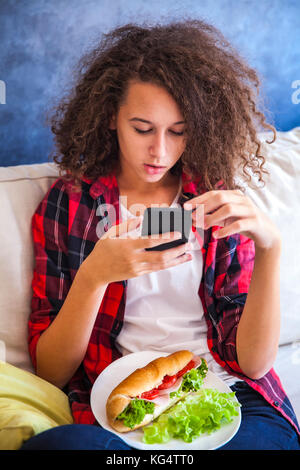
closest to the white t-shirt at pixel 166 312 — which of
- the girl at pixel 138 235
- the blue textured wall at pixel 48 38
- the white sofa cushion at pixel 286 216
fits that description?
the girl at pixel 138 235

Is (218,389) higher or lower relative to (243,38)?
lower

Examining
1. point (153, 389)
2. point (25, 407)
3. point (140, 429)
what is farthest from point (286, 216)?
point (25, 407)

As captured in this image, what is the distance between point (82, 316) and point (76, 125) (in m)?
0.55

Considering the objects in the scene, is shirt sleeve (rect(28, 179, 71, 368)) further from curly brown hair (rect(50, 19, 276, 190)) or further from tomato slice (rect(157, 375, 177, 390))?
tomato slice (rect(157, 375, 177, 390))

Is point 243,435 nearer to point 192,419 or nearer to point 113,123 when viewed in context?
point 192,419

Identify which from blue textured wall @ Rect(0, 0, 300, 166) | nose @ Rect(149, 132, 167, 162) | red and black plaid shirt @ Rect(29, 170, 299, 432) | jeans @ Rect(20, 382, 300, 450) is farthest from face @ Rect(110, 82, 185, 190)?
Result: jeans @ Rect(20, 382, 300, 450)

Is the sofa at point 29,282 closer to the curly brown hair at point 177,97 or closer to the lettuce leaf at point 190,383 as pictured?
the curly brown hair at point 177,97

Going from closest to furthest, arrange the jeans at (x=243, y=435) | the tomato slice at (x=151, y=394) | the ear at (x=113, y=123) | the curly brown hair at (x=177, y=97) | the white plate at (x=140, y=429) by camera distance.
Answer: the jeans at (x=243, y=435), the white plate at (x=140, y=429), the tomato slice at (x=151, y=394), the curly brown hair at (x=177, y=97), the ear at (x=113, y=123)

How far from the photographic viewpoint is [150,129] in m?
1.18

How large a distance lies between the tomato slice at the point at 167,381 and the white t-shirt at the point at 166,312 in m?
0.13

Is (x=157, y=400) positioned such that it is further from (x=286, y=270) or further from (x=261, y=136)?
(x=261, y=136)

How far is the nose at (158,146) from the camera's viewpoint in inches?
45.9
